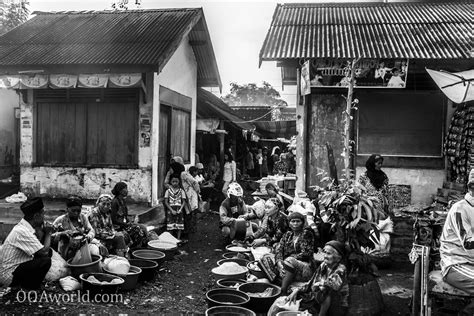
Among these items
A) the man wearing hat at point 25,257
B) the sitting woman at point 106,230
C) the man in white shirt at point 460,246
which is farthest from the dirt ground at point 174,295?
the man in white shirt at point 460,246

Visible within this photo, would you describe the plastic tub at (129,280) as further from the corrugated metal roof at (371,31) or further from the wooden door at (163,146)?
the corrugated metal roof at (371,31)

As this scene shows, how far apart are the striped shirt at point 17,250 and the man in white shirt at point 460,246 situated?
5.15 meters

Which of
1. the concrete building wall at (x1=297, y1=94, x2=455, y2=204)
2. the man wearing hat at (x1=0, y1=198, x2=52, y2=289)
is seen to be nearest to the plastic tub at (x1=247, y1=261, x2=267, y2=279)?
the man wearing hat at (x1=0, y1=198, x2=52, y2=289)

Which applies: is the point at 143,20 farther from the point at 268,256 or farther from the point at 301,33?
the point at 268,256

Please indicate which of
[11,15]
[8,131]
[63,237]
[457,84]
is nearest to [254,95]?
[11,15]

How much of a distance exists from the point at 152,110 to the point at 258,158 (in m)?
14.1

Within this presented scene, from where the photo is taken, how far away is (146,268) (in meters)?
6.57

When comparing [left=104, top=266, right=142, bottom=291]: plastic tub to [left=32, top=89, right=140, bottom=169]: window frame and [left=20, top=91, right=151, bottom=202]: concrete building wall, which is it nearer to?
[left=20, top=91, right=151, bottom=202]: concrete building wall

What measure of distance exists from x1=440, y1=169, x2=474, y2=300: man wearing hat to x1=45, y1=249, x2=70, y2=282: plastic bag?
16.6 feet

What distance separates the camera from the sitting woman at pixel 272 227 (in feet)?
23.4

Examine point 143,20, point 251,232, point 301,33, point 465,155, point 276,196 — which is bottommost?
point 251,232

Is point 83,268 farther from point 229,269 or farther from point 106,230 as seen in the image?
point 229,269

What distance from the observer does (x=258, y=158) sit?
23828 millimetres

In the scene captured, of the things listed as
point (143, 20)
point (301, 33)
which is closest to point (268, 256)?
point (301, 33)
